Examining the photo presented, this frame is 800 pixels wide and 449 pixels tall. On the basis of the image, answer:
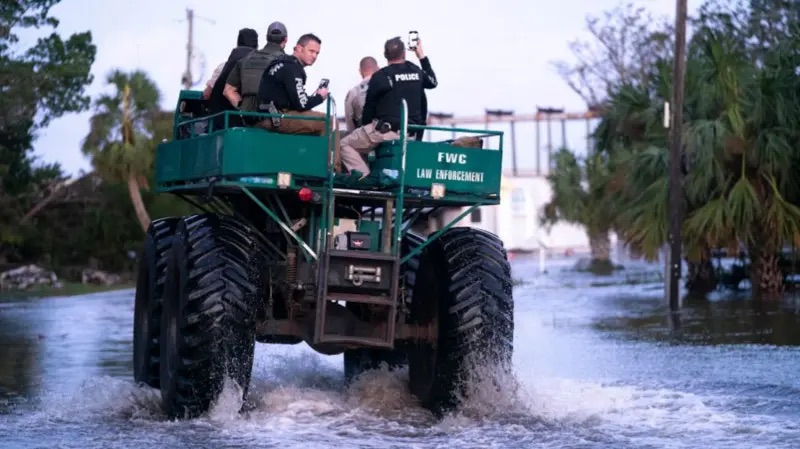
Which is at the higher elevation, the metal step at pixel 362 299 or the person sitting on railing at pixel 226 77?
the person sitting on railing at pixel 226 77

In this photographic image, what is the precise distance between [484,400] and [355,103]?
8.62 feet

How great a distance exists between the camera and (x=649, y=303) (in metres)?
29.6

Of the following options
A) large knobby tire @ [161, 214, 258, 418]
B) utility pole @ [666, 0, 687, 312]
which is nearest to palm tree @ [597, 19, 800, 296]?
utility pole @ [666, 0, 687, 312]

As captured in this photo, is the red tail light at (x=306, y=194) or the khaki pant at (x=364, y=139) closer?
the red tail light at (x=306, y=194)

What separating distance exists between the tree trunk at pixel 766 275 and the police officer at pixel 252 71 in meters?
19.0

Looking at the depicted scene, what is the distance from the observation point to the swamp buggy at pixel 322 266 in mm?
11141

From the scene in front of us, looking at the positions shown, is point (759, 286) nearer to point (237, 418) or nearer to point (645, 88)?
point (645, 88)

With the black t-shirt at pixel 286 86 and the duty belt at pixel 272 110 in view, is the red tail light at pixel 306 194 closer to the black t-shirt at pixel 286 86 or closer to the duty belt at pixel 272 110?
the duty belt at pixel 272 110

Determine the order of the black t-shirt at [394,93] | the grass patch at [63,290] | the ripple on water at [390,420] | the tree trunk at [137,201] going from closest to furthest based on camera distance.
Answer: the ripple on water at [390,420] < the black t-shirt at [394,93] < the grass patch at [63,290] < the tree trunk at [137,201]

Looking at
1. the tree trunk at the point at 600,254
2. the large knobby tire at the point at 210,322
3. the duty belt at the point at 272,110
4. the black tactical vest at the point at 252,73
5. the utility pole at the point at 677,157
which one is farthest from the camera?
the tree trunk at the point at 600,254

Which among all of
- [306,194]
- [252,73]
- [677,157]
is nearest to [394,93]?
[252,73]

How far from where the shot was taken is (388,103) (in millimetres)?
11992

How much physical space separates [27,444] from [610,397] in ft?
15.4

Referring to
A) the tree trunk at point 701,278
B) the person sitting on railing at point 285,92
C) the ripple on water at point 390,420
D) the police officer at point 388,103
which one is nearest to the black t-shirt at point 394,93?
the police officer at point 388,103
